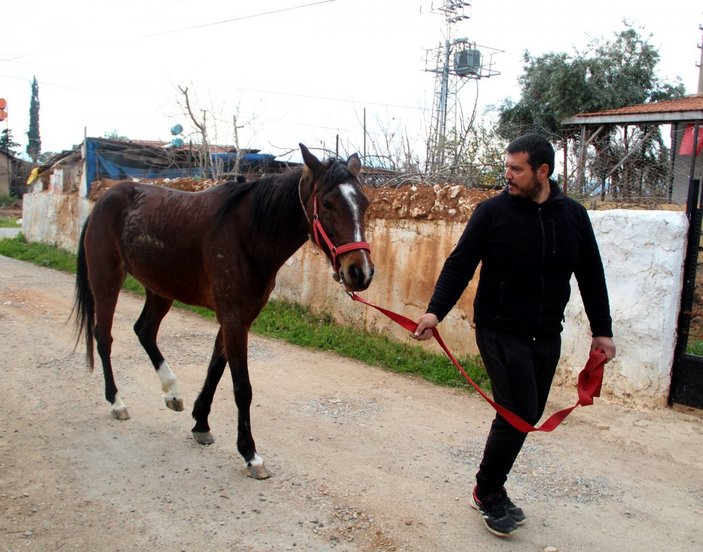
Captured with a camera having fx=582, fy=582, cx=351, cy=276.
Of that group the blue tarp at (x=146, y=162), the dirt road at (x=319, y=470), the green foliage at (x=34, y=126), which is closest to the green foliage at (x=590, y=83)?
the blue tarp at (x=146, y=162)

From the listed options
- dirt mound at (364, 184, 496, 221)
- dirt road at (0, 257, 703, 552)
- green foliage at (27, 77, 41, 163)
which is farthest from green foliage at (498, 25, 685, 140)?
green foliage at (27, 77, 41, 163)

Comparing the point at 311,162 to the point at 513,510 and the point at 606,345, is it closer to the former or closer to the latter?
the point at 606,345

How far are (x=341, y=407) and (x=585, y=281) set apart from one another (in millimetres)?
2641

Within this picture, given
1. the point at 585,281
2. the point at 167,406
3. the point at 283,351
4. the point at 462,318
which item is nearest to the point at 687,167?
the point at 462,318

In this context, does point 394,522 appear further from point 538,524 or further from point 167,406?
point 167,406

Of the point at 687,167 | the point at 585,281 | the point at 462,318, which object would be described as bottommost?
the point at 462,318

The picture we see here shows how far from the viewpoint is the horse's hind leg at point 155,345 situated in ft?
15.1

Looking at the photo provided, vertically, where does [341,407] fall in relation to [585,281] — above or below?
below

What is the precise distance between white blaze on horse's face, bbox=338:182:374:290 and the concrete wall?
3144mm

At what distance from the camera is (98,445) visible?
13.6 ft

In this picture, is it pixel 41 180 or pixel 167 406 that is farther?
pixel 41 180

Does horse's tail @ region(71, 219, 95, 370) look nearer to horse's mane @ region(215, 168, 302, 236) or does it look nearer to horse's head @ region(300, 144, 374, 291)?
horse's mane @ region(215, 168, 302, 236)

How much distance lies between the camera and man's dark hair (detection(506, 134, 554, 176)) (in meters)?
2.90

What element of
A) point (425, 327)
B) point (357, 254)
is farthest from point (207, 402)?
point (425, 327)
